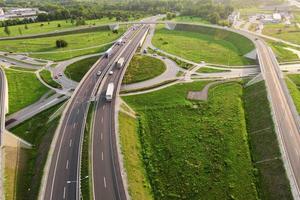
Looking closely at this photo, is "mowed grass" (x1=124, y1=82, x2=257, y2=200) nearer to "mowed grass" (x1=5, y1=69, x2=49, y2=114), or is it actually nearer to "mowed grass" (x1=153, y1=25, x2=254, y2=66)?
"mowed grass" (x1=153, y1=25, x2=254, y2=66)

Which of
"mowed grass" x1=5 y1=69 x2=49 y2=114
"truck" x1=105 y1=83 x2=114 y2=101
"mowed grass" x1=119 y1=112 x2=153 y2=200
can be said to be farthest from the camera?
"mowed grass" x1=5 y1=69 x2=49 y2=114

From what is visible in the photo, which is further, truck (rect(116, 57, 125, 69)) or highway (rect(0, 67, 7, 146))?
truck (rect(116, 57, 125, 69))

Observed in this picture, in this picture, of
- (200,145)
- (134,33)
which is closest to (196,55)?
(134,33)

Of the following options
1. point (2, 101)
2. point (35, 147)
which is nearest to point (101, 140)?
point (35, 147)

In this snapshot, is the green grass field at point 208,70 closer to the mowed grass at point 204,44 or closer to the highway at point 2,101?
the mowed grass at point 204,44

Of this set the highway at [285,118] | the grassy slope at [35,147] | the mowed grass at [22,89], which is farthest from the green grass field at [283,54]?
the mowed grass at [22,89]

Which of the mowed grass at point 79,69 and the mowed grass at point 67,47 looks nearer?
the mowed grass at point 79,69

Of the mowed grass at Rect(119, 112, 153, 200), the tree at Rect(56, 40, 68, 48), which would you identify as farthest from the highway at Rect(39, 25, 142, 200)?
the tree at Rect(56, 40, 68, 48)
